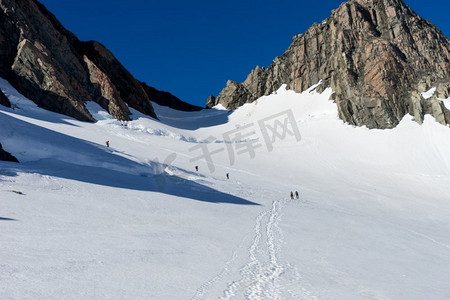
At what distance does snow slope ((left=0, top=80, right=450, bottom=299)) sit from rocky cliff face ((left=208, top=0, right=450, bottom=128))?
996 inches

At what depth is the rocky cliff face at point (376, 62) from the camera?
243 ft

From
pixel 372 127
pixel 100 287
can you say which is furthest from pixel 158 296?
pixel 372 127

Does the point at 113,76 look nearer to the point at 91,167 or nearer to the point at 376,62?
the point at 376,62

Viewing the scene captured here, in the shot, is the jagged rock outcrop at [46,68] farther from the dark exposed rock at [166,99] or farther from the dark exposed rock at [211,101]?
the dark exposed rock at [211,101]

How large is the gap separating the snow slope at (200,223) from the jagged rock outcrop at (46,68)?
4.46 metres

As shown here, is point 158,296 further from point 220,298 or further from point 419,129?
point 419,129

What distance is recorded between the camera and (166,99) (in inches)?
5600

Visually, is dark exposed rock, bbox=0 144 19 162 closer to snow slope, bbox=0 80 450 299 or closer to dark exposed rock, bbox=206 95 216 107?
snow slope, bbox=0 80 450 299

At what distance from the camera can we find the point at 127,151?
38.8 meters

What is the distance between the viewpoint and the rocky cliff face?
74.2 metres

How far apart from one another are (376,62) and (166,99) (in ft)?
277

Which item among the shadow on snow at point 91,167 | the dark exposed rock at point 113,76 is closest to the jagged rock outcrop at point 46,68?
the dark exposed rock at point 113,76

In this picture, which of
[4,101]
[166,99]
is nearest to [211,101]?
[166,99]

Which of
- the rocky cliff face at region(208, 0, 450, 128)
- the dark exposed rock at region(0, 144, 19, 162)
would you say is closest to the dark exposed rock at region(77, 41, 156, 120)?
the dark exposed rock at region(0, 144, 19, 162)
